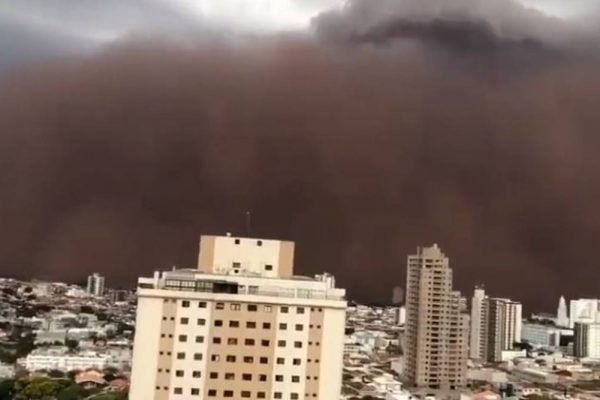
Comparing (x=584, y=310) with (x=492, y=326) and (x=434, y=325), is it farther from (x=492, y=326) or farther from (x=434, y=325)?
(x=434, y=325)

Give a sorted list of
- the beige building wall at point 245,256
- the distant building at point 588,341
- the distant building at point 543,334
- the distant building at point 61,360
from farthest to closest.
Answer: the distant building at point 543,334
the distant building at point 588,341
the distant building at point 61,360
the beige building wall at point 245,256

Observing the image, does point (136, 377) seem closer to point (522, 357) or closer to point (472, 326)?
point (472, 326)

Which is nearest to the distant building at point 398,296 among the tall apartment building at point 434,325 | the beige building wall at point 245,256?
the tall apartment building at point 434,325

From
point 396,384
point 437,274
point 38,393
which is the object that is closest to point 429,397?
point 396,384

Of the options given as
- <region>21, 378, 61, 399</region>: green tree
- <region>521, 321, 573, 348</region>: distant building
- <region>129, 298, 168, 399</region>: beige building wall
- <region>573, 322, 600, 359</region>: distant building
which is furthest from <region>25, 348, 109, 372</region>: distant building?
<region>573, 322, 600, 359</region>: distant building

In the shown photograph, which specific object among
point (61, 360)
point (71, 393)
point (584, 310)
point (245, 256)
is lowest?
point (71, 393)

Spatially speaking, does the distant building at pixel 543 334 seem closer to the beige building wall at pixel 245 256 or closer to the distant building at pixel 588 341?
the distant building at pixel 588 341

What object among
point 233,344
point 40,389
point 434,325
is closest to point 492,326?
point 434,325
